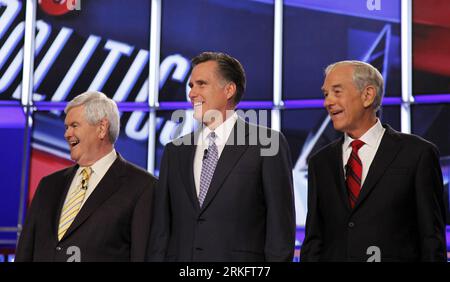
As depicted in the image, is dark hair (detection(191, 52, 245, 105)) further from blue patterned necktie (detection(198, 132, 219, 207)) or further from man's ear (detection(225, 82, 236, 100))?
blue patterned necktie (detection(198, 132, 219, 207))

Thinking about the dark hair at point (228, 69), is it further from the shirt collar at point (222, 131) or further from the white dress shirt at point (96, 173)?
the white dress shirt at point (96, 173)

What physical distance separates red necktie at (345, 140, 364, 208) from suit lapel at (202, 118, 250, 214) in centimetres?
47

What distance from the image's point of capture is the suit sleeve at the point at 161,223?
3322 mm

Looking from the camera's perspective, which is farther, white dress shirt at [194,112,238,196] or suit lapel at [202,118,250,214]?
white dress shirt at [194,112,238,196]

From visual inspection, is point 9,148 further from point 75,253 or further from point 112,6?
point 75,253

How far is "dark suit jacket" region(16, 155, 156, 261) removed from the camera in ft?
11.6

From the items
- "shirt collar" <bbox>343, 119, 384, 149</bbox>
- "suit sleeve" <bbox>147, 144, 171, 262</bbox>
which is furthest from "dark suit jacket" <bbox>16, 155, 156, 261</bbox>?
"shirt collar" <bbox>343, 119, 384, 149</bbox>

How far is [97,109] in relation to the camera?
12.5ft

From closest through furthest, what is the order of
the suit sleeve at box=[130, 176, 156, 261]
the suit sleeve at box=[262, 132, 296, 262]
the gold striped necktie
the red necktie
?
1. the suit sleeve at box=[262, 132, 296, 262]
2. the red necktie
3. the suit sleeve at box=[130, 176, 156, 261]
4. the gold striped necktie

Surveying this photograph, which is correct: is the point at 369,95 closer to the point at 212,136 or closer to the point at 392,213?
the point at 392,213

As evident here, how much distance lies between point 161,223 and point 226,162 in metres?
0.40

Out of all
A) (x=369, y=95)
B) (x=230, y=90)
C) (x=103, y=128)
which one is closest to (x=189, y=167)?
(x=230, y=90)

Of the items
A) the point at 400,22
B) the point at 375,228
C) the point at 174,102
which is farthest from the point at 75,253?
the point at 400,22

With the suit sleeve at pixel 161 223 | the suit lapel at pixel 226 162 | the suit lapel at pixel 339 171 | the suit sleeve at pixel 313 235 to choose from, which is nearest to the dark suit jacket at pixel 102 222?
the suit sleeve at pixel 161 223
